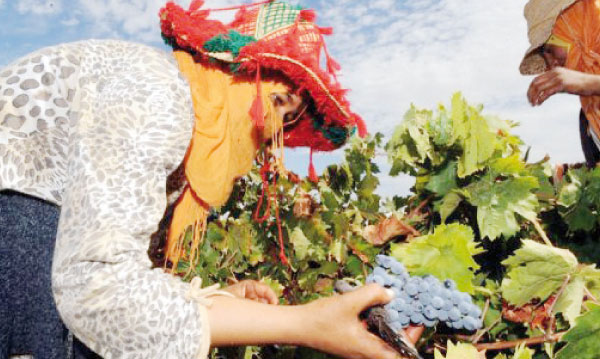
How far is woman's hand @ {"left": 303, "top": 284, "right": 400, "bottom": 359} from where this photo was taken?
1422 mm

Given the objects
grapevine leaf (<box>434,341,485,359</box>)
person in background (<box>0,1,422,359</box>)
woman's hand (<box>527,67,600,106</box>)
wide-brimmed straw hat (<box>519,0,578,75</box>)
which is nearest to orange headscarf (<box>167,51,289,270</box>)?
person in background (<box>0,1,422,359</box>)

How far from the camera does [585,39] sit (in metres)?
3.96

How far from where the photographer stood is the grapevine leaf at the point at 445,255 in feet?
5.41

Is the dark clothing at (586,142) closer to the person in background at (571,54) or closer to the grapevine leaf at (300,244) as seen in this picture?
the person in background at (571,54)

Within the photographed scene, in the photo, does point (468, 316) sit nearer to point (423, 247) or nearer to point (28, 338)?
point (423, 247)

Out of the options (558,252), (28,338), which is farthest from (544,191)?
(28,338)

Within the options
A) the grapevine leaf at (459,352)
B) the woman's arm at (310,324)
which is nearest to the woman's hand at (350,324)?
the woman's arm at (310,324)

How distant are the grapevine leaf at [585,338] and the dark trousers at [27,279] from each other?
156 cm

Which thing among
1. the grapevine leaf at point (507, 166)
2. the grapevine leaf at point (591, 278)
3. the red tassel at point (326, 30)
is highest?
the red tassel at point (326, 30)

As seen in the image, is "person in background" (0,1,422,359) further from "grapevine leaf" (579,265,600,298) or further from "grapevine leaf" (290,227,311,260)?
"grapevine leaf" (290,227,311,260)

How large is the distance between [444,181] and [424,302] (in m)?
0.55

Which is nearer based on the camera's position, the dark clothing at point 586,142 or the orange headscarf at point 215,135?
the orange headscarf at point 215,135

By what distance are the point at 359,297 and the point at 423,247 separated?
400mm

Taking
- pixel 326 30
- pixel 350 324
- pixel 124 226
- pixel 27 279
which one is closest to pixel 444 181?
pixel 350 324
